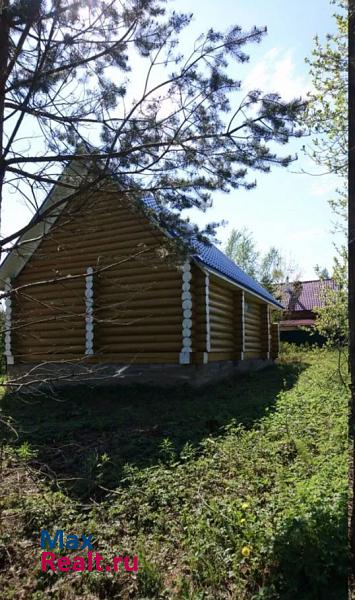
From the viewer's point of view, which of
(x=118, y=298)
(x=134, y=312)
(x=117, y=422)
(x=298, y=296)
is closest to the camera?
(x=117, y=422)

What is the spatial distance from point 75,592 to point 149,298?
774 centimetres

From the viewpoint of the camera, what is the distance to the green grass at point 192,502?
128 inches

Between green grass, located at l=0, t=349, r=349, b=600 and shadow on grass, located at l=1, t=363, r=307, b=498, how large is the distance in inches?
1.3

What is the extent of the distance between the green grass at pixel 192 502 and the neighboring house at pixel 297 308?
21.9 m

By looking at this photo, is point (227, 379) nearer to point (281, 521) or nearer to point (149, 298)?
point (149, 298)

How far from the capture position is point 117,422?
301 inches

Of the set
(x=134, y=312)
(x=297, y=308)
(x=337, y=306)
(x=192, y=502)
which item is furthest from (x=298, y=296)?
(x=192, y=502)

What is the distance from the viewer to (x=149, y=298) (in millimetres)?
10797

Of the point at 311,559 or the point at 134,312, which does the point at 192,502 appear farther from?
the point at 134,312

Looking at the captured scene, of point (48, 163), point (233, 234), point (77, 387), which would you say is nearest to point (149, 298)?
point (77, 387)

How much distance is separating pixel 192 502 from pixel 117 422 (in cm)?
357

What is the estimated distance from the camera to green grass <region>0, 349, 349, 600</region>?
10.6ft

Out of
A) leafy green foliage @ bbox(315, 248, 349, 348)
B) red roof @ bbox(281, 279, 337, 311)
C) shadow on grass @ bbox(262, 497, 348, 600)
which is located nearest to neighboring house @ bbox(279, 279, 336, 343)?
red roof @ bbox(281, 279, 337, 311)

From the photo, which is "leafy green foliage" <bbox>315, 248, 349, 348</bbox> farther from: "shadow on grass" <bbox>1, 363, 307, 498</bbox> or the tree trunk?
the tree trunk
